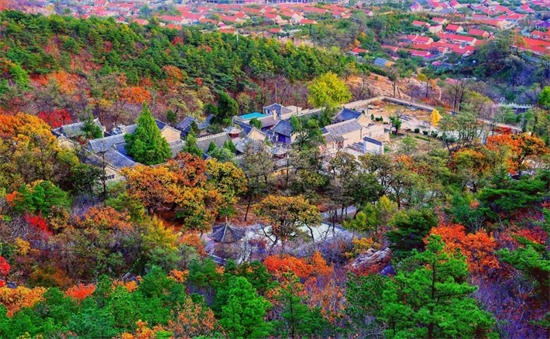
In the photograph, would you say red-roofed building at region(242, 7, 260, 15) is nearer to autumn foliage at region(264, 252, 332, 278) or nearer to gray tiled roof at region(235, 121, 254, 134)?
gray tiled roof at region(235, 121, 254, 134)

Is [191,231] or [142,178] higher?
[142,178]

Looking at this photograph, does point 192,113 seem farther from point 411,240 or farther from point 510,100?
point 510,100

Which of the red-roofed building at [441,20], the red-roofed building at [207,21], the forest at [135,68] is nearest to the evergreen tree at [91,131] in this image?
the forest at [135,68]

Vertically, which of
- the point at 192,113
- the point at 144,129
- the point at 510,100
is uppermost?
the point at 144,129

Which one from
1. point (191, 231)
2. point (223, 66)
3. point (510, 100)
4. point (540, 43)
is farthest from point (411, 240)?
point (540, 43)

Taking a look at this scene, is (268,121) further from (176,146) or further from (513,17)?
(513,17)

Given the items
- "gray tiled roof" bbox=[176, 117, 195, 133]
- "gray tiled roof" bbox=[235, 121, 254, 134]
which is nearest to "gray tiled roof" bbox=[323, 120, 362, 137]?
"gray tiled roof" bbox=[235, 121, 254, 134]

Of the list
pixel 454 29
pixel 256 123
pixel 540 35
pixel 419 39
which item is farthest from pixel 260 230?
pixel 454 29
